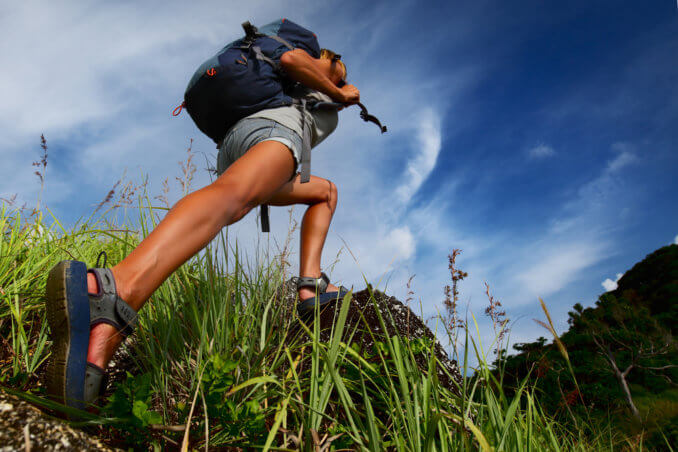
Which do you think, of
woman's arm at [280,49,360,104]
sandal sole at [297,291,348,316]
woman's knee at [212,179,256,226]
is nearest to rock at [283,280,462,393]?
sandal sole at [297,291,348,316]

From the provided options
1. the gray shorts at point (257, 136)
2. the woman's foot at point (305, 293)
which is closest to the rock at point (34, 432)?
the gray shorts at point (257, 136)

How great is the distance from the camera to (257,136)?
1.83 meters

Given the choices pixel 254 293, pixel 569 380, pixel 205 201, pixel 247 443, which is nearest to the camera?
pixel 247 443

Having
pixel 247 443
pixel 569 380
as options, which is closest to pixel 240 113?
pixel 247 443

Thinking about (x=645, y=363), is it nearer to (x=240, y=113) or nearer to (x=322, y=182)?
(x=322, y=182)

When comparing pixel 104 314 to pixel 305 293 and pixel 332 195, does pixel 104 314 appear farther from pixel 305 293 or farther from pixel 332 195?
pixel 332 195

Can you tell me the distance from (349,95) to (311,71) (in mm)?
339

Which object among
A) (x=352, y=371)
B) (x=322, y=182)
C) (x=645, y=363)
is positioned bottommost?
(x=645, y=363)

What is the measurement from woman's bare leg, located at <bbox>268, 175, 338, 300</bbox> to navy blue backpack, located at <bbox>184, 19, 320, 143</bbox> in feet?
1.64

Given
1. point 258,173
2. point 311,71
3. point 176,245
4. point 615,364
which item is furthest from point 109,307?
point 615,364

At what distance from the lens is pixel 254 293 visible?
75.0 inches

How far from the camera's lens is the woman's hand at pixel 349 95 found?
2313 millimetres

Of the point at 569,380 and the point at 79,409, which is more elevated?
the point at 79,409

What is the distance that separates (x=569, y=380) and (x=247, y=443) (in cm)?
374
